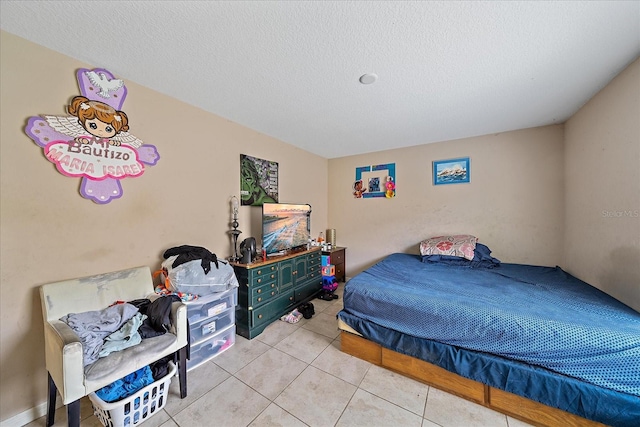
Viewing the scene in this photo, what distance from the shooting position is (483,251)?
2.87 metres

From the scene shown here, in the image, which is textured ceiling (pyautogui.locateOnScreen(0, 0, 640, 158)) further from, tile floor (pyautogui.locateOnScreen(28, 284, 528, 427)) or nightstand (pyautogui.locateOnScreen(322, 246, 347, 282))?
tile floor (pyautogui.locateOnScreen(28, 284, 528, 427))

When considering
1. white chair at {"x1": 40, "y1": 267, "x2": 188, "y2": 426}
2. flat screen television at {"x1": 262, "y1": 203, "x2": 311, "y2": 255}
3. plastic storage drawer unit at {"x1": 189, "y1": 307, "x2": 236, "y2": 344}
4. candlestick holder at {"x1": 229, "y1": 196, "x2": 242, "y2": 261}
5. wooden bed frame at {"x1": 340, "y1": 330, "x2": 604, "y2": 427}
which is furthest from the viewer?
flat screen television at {"x1": 262, "y1": 203, "x2": 311, "y2": 255}

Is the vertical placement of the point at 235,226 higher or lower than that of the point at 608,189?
lower

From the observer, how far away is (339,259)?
13.1 ft

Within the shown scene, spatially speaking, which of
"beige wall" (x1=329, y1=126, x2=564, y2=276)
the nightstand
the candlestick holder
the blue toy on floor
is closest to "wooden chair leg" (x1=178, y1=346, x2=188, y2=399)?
the candlestick holder

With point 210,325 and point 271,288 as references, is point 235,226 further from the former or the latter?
point 210,325

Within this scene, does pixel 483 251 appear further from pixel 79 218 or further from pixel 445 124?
pixel 79 218

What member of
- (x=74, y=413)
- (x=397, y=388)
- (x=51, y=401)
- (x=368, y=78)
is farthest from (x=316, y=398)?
(x=368, y=78)

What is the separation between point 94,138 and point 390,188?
12.1ft

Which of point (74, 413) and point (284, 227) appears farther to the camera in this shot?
point (284, 227)

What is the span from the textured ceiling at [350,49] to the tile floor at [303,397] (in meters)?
2.50

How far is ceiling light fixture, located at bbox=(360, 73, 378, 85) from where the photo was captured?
1.74m

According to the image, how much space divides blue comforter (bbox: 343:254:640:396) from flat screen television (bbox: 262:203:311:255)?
119 cm

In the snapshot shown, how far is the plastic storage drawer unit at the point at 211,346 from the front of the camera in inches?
73.1
